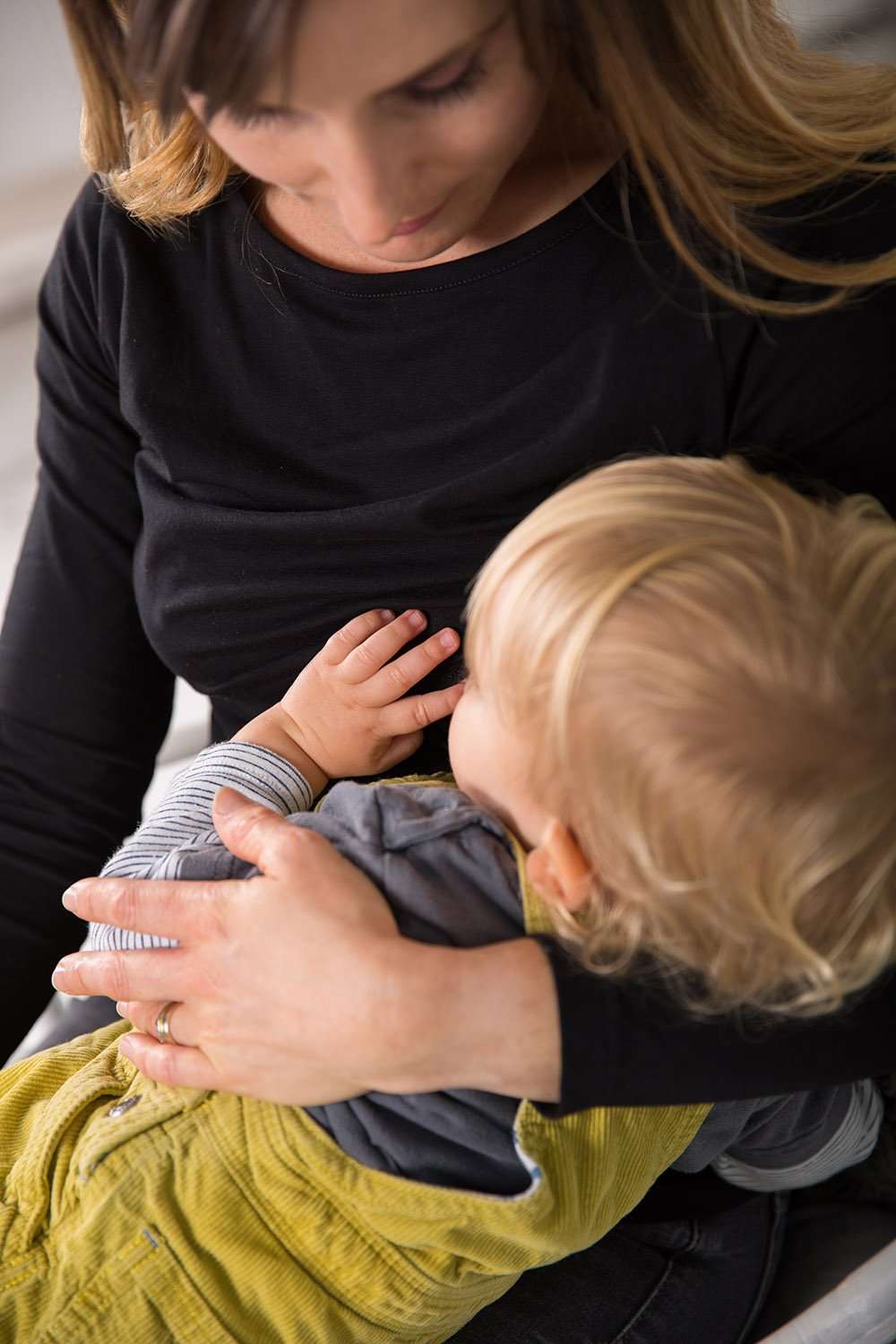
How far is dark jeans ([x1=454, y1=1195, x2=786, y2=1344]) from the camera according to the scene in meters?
0.88

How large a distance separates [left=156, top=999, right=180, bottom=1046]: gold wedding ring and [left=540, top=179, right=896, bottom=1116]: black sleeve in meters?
0.25

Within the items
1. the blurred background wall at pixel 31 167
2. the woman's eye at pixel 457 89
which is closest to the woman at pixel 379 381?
the woman's eye at pixel 457 89

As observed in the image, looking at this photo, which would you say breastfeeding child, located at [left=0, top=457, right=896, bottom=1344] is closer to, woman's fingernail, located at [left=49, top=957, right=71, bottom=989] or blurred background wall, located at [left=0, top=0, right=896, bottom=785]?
woman's fingernail, located at [left=49, top=957, right=71, bottom=989]

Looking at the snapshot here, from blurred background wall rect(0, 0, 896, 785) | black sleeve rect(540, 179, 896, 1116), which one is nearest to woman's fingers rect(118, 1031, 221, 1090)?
black sleeve rect(540, 179, 896, 1116)

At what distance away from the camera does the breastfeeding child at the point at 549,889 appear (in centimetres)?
65

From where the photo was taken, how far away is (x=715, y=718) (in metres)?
0.64

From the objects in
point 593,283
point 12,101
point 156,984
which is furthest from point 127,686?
point 12,101

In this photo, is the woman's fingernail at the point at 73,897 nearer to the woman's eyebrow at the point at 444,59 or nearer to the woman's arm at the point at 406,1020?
the woman's arm at the point at 406,1020

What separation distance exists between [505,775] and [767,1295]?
544mm

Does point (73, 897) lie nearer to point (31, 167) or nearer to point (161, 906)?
point (161, 906)

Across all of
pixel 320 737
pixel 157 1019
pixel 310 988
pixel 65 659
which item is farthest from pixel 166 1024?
pixel 65 659

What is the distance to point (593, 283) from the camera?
0.84 meters

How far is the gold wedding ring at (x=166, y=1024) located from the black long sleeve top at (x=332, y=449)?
260 millimetres

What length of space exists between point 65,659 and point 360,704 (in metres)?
0.33
